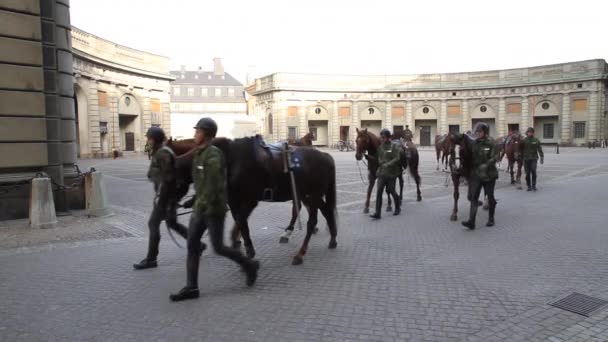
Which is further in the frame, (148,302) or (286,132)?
(286,132)

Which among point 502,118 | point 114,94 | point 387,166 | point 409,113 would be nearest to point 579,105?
point 502,118

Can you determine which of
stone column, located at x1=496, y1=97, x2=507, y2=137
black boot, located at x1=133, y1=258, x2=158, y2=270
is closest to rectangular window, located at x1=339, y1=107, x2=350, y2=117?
stone column, located at x1=496, y1=97, x2=507, y2=137

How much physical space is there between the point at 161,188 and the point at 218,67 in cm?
8346

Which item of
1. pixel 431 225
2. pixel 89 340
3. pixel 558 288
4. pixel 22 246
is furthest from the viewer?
pixel 431 225

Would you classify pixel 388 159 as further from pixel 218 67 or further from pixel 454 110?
pixel 218 67

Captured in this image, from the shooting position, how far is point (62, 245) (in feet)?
23.3

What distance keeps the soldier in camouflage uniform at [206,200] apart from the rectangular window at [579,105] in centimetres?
5266

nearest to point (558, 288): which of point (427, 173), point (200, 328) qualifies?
point (200, 328)

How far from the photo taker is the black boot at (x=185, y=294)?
4574 millimetres

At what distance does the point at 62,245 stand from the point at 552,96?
5290 cm

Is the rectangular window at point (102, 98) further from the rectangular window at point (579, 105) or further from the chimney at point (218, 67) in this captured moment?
the chimney at point (218, 67)

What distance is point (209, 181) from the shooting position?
4492 millimetres

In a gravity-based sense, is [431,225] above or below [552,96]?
below

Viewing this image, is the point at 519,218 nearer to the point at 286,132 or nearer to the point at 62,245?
the point at 62,245
